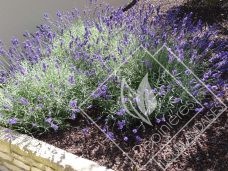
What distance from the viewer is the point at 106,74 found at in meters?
3.92

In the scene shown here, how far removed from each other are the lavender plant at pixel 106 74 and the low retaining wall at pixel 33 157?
0.52ft

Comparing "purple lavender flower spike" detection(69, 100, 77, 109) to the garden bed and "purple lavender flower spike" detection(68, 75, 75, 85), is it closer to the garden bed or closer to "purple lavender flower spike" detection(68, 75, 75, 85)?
the garden bed

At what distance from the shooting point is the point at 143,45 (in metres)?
4.05

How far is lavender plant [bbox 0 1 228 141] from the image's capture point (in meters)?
3.68

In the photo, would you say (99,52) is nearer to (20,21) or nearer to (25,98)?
(25,98)

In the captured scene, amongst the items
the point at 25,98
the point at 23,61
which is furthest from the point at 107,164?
the point at 23,61

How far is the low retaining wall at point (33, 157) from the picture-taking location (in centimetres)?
328

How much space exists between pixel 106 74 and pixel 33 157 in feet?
3.40

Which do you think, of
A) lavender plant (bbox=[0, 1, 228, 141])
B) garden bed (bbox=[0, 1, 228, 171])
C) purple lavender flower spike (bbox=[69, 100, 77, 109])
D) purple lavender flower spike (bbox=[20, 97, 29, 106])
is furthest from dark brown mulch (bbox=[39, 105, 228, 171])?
purple lavender flower spike (bbox=[20, 97, 29, 106])

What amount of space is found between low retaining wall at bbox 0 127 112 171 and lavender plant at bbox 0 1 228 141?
16 cm
